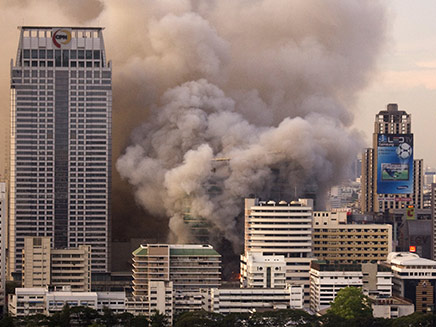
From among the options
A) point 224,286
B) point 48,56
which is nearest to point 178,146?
point 48,56

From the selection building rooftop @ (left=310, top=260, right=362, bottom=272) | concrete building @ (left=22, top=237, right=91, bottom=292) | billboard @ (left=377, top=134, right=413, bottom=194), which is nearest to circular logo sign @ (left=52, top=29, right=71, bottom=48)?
concrete building @ (left=22, top=237, right=91, bottom=292)

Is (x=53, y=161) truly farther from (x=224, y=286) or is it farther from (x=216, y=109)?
(x=224, y=286)

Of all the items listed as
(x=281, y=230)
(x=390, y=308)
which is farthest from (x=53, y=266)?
(x=390, y=308)

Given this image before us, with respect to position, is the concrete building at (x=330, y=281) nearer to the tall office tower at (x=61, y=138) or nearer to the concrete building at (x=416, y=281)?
the concrete building at (x=416, y=281)

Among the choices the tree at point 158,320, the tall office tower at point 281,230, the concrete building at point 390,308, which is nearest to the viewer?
the tree at point 158,320

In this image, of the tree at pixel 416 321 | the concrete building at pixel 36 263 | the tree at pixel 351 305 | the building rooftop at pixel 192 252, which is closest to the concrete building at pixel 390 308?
the tree at pixel 351 305
